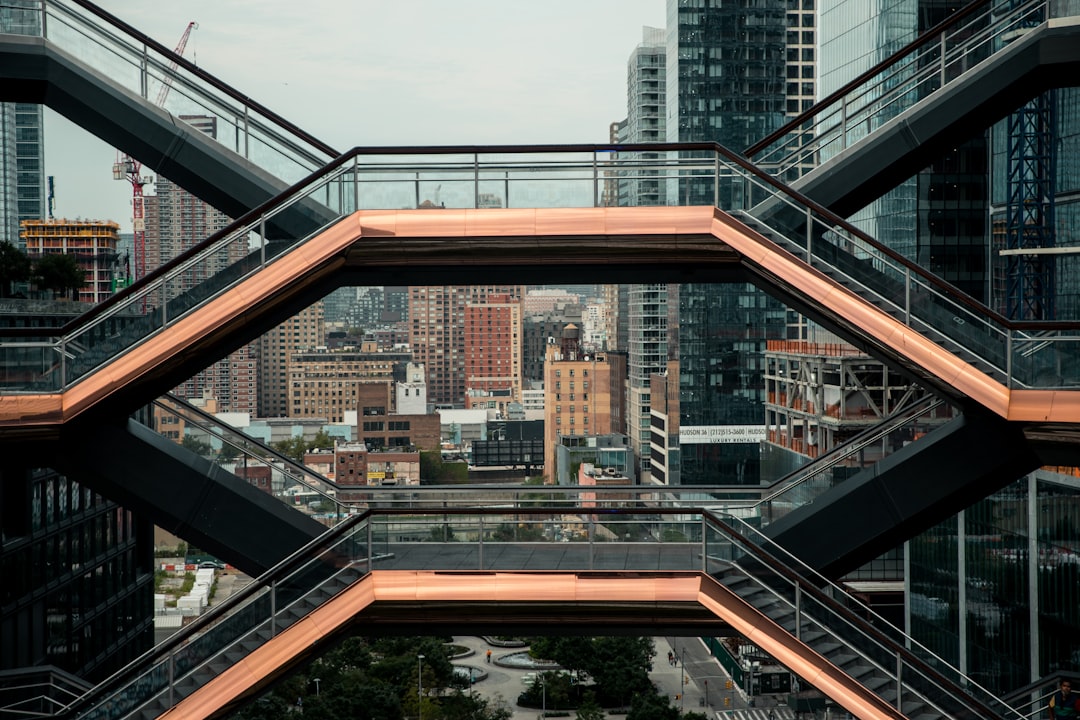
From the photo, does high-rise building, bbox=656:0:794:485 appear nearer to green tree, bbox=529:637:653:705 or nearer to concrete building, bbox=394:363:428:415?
green tree, bbox=529:637:653:705

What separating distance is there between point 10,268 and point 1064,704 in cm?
2647

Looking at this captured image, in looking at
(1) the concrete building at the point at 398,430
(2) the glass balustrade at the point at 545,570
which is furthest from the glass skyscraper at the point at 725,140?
(2) the glass balustrade at the point at 545,570

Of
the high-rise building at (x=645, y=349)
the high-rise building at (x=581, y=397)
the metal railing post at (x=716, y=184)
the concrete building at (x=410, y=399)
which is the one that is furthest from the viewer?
the concrete building at (x=410, y=399)

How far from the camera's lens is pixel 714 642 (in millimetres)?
73375

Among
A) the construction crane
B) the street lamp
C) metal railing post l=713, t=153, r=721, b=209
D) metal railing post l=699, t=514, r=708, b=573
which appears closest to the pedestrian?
metal railing post l=699, t=514, r=708, b=573

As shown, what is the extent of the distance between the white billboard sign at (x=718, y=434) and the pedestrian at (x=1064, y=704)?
10188 centimetres

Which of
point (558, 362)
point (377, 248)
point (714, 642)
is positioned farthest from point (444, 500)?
point (558, 362)

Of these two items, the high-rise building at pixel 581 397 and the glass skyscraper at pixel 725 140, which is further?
the high-rise building at pixel 581 397

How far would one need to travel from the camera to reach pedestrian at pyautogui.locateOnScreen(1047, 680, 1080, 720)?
1489 centimetres

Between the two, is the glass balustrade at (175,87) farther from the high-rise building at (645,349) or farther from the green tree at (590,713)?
the high-rise building at (645,349)

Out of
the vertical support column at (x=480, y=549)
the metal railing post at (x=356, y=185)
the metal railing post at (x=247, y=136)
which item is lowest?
the vertical support column at (x=480, y=549)

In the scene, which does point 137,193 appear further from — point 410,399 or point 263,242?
point 263,242

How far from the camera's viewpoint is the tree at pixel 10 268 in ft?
99.7

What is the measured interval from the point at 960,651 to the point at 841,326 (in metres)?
23.2
